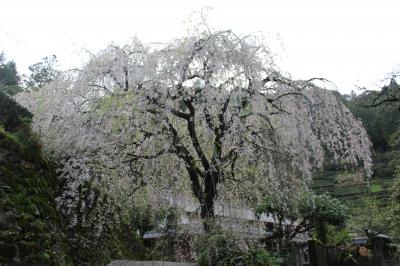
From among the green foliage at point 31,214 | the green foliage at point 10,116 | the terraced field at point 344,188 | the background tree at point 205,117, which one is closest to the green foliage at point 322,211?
the background tree at point 205,117

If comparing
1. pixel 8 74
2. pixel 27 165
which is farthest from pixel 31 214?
pixel 8 74

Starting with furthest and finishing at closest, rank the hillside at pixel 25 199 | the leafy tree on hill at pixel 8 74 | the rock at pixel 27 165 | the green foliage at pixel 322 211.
→ the leafy tree on hill at pixel 8 74 < the green foliage at pixel 322 211 < the rock at pixel 27 165 < the hillside at pixel 25 199

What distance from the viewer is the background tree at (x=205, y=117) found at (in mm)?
5707

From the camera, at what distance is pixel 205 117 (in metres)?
5.88

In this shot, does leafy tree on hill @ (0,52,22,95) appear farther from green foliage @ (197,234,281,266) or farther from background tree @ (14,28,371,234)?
green foliage @ (197,234,281,266)

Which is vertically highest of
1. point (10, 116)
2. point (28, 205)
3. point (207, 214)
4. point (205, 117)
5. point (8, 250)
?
Answer: point (10, 116)

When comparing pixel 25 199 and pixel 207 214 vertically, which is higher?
pixel 25 199

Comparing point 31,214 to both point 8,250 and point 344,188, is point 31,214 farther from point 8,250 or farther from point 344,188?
point 344,188

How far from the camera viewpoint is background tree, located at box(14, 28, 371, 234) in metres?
5.71

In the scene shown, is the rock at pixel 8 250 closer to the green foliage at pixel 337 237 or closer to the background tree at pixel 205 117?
the background tree at pixel 205 117

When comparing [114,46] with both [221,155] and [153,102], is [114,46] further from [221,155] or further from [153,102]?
[221,155]

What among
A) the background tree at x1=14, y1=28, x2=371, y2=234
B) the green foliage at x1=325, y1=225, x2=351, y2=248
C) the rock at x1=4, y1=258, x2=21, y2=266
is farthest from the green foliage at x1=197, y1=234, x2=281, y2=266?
the green foliage at x1=325, y1=225, x2=351, y2=248

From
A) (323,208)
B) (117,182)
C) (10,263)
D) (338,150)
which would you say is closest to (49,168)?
(117,182)

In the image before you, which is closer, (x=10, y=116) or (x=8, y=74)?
(x=10, y=116)
